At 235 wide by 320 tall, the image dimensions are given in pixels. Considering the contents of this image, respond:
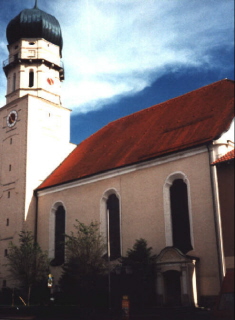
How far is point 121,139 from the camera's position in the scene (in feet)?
→ 91.6

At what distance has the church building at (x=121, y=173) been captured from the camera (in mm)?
19641

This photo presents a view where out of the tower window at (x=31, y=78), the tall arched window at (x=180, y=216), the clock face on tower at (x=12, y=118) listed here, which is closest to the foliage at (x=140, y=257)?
the tall arched window at (x=180, y=216)

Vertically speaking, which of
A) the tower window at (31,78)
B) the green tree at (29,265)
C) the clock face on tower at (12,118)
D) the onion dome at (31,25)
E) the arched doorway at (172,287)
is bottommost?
the arched doorway at (172,287)

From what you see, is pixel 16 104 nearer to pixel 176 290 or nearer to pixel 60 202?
pixel 60 202

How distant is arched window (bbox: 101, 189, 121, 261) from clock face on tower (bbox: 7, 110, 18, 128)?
11083 mm

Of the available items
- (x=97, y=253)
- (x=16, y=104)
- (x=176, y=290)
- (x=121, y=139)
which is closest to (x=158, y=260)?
(x=176, y=290)

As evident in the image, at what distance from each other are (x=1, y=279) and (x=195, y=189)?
51.7ft

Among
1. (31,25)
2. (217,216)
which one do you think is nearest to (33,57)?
(31,25)

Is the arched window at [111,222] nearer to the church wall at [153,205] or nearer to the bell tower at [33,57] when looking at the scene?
the church wall at [153,205]

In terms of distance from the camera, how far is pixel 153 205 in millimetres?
22250

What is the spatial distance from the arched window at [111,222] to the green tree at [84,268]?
96 centimetres

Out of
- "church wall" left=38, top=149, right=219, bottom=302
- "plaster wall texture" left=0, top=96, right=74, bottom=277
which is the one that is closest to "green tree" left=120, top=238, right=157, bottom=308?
"church wall" left=38, top=149, right=219, bottom=302

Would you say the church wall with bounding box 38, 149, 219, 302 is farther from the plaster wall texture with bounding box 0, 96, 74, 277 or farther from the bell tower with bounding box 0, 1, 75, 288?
the bell tower with bounding box 0, 1, 75, 288

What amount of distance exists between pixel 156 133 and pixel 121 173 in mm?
3068
